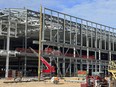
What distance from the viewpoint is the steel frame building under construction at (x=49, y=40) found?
2287 inches

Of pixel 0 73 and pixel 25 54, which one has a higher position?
pixel 25 54

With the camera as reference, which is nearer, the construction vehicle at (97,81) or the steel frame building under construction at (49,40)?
the construction vehicle at (97,81)

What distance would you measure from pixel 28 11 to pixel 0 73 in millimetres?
13176

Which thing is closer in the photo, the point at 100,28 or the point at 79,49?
the point at 79,49

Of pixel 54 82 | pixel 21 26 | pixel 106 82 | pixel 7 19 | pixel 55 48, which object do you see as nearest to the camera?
pixel 106 82

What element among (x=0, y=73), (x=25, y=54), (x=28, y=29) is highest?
(x=28, y=29)

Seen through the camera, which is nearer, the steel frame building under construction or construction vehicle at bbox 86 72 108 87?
construction vehicle at bbox 86 72 108 87

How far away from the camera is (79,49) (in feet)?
234

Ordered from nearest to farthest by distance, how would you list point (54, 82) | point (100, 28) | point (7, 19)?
point (54, 82) → point (7, 19) → point (100, 28)

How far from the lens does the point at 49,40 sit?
67000 mm

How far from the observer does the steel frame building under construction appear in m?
58.1

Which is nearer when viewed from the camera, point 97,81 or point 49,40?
point 97,81

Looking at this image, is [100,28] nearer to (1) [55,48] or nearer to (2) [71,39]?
(2) [71,39]

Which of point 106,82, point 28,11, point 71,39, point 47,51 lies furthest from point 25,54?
point 106,82
